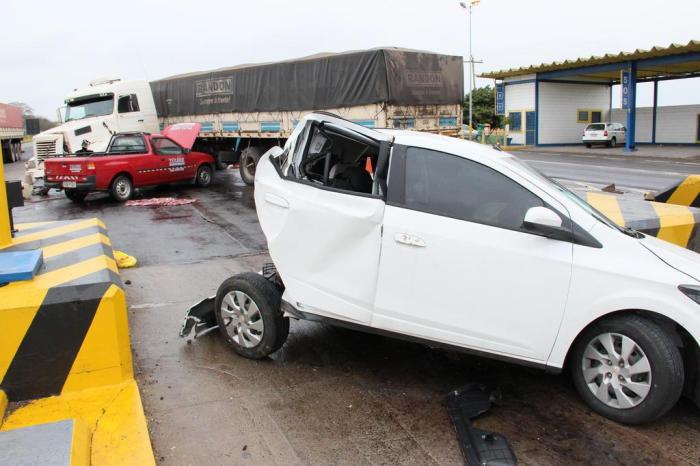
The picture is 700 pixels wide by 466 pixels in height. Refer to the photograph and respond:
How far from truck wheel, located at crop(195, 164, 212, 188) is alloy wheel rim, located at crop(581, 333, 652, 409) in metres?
14.5

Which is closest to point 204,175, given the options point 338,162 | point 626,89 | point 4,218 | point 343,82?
point 343,82

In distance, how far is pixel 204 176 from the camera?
55.5ft

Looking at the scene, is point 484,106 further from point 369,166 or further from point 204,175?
point 369,166

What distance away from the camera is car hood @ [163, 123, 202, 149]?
656 inches

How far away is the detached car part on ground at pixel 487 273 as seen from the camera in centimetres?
345

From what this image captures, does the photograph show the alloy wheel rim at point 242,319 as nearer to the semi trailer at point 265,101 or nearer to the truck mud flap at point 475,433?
the truck mud flap at point 475,433

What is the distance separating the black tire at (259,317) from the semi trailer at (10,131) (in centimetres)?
3441

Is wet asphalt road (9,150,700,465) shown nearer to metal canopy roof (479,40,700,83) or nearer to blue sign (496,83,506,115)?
metal canopy roof (479,40,700,83)

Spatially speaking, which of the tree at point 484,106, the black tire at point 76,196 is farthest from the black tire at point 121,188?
the tree at point 484,106

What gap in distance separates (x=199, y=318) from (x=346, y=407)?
66.1 inches

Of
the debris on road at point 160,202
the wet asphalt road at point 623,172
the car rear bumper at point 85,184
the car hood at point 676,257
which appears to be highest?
the car hood at point 676,257

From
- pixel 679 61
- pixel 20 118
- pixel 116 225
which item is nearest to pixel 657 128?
pixel 679 61

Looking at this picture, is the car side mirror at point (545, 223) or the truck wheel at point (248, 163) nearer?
the car side mirror at point (545, 223)

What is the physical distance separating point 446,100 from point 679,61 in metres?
22.1
